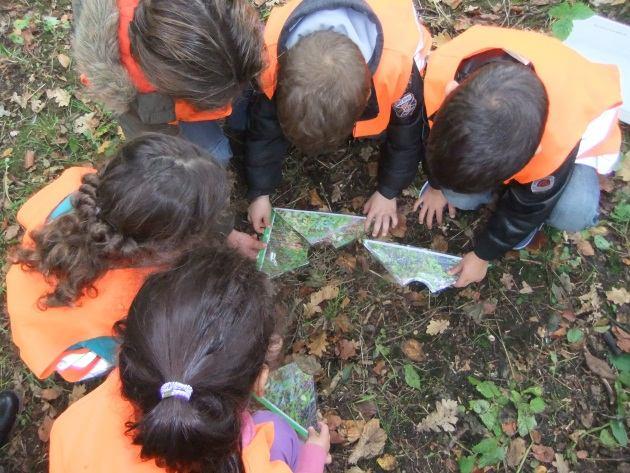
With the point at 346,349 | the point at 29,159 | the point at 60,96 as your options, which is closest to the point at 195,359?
the point at 346,349

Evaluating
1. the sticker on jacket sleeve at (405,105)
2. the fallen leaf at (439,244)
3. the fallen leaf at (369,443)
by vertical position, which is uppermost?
the sticker on jacket sleeve at (405,105)

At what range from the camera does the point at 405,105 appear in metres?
2.71

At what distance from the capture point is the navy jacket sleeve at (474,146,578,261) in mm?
2469

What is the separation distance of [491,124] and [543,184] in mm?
596

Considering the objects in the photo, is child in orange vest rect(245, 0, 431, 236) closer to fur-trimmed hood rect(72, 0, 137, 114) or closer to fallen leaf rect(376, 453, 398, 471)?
fur-trimmed hood rect(72, 0, 137, 114)

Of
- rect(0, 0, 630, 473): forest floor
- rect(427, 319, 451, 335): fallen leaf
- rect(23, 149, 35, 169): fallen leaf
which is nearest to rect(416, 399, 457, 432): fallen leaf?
rect(0, 0, 630, 473): forest floor

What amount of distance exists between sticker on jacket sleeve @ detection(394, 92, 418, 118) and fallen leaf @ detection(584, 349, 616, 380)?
1.72 m

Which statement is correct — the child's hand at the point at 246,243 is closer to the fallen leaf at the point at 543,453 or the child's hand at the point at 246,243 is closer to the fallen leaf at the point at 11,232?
the fallen leaf at the point at 11,232

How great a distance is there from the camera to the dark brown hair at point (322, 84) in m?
2.20

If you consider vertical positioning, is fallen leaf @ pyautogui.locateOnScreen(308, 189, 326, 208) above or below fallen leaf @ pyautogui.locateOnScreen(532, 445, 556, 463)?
above

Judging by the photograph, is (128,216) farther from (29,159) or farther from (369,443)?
(29,159)

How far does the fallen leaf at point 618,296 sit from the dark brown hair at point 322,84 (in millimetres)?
1921

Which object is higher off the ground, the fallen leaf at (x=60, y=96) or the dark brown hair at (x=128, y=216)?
the dark brown hair at (x=128, y=216)

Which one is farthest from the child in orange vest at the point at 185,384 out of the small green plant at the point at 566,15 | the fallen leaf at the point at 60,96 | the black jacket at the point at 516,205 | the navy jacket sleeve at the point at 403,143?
the small green plant at the point at 566,15
